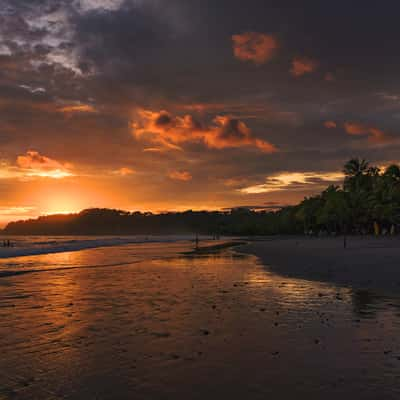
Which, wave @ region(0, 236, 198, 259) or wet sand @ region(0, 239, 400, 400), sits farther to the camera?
wave @ region(0, 236, 198, 259)

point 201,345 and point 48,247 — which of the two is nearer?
point 201,345

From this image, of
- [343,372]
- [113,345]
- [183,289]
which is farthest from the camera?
[183,289]

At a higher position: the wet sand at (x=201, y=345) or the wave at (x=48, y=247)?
the wet sand at (x=201, y=345)

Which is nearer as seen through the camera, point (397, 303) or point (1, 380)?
point (1, 380)

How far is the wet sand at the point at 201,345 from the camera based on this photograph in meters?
7.46

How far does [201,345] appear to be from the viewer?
1018 centimetres

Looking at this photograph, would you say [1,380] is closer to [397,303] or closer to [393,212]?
[397,303]

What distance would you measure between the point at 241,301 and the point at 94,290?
7.99m

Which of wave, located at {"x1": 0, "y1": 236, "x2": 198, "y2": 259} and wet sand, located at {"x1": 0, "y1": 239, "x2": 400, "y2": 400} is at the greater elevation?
wet sand, located at {"x1": 0, "y1": 239, "x2": 400, "y2": 400}

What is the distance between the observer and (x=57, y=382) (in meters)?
7.74

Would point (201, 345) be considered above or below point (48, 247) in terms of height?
above

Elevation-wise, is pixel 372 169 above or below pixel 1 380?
above

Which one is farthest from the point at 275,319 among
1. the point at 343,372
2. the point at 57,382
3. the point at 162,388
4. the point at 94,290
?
the point at 94,290

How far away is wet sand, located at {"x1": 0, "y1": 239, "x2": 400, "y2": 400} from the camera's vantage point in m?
7.46
